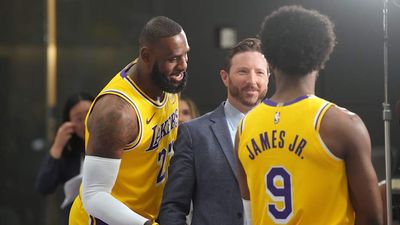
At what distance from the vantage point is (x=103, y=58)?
23.7 feet

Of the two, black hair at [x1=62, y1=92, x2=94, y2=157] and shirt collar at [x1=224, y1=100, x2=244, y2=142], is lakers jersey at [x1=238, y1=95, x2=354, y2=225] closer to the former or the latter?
shirt collar at [x1=224, y1=100, x2=244, y2=142]

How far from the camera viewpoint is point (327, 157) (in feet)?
8.77

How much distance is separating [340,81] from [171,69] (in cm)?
266

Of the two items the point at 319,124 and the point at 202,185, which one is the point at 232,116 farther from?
the point at 319,124

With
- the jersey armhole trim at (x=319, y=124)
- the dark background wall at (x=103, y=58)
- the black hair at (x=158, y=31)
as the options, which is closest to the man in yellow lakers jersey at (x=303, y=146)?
the jersey armhole trim at (x=319, y=124)

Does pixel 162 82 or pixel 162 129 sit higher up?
pixel 162 82

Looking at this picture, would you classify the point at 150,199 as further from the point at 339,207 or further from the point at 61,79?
the point at 61,79

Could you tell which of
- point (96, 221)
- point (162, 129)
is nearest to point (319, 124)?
point (162, 129)

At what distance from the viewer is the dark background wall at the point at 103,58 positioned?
19.5ft

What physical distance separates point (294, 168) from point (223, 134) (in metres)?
0.95

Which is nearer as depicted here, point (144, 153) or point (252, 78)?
point (144, 153)

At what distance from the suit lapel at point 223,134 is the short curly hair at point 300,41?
0.84m

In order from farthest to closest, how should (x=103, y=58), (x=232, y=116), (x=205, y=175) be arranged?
(x=103, y=58) → (x=232, y=116) → (x=205, y=175)

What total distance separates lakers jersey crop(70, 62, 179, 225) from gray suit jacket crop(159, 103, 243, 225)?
0.13m
